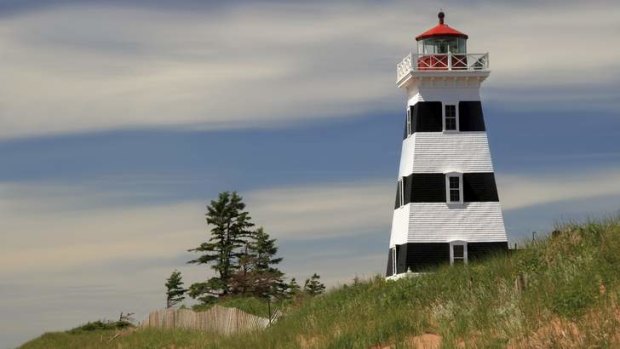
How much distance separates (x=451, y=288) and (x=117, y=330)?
17.7 m

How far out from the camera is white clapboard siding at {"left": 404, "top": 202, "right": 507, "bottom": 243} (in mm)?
44906

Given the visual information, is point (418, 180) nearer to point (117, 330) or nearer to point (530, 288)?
point (117, 330)

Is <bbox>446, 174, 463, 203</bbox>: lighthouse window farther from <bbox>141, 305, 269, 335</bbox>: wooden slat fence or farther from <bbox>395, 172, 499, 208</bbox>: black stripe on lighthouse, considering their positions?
<bbox>141, 305, 269, 335</bbox>: wooden slat fence

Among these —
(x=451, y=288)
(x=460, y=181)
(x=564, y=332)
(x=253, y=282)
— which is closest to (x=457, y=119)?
(x=460, y=181)

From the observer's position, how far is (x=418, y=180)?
4531 centimetres

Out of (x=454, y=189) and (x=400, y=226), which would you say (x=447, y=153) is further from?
(x=400, y=226)

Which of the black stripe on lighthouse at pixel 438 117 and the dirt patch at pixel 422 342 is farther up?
the black stripe on lighthouse at pixel 438 117

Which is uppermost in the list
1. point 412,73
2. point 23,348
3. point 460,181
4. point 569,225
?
point 412,73

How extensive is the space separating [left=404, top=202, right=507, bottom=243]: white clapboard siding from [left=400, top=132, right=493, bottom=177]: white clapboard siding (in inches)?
63.3

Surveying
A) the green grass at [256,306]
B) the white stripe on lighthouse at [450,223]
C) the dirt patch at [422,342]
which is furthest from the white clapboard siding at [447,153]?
the dirt patch at [422,342]

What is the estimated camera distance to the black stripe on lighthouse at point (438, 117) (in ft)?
151

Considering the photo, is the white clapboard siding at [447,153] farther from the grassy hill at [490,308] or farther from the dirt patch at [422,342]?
the dirt patch at [422,342]

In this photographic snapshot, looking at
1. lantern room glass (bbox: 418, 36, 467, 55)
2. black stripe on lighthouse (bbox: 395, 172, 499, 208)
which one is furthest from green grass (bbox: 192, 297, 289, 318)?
lantern room glass (bbox: 418, 36, 467, 55)

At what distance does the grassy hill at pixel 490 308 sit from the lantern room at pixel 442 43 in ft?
57.8
